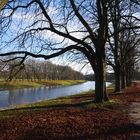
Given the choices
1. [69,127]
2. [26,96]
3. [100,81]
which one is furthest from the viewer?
[26,96]

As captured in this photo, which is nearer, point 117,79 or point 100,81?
point 100,81

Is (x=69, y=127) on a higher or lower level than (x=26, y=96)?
higher

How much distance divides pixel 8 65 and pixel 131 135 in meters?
10.9

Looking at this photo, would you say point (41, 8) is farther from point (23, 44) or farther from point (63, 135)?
point (63, 135)

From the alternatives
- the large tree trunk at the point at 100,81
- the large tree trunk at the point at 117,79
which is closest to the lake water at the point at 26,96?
the large tree trunk at the point at 117,79

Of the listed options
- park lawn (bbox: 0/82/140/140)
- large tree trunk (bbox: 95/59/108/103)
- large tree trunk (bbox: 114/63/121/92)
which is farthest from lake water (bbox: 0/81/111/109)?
park lawn (bbox: 0/82/140/140)

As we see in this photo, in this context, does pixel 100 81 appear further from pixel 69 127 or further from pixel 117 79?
pixel 117 79

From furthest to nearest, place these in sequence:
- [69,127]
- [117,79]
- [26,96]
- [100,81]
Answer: [26,96]
[117,79]
[100,81]
[69,127]

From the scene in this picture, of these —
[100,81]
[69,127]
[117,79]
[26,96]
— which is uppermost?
[117,79]

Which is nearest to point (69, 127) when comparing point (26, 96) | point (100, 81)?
point (100, 81)

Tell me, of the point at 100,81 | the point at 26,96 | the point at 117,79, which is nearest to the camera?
the point at 100,81

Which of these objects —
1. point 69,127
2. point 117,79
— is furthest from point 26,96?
point 69,127

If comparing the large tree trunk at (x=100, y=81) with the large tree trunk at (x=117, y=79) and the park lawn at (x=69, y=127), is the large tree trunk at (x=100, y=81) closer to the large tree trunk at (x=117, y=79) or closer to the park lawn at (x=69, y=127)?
the park lawn at (x=69, y=127)

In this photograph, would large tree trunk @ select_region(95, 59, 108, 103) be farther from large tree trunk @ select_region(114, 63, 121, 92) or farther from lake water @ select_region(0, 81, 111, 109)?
large tree trunk @ select_region(114, 63, 121, 92)
